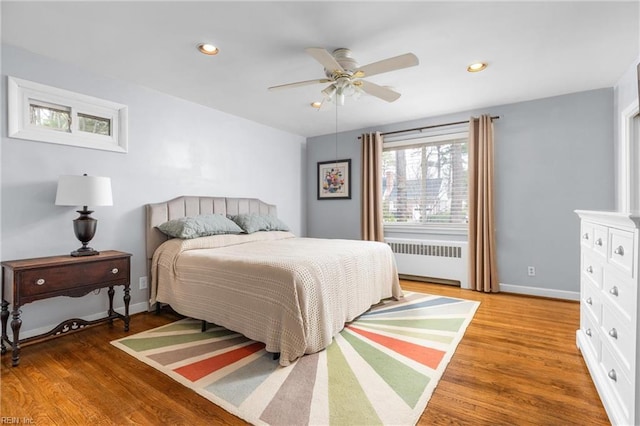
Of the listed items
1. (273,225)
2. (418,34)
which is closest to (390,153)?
(273,225)

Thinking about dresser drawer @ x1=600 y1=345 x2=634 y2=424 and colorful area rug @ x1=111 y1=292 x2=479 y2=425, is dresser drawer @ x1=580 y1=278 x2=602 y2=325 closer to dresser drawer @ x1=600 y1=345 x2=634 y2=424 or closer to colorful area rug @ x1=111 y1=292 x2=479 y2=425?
dresser drawer @ x1=600 y1=345 x2=634 y2=424

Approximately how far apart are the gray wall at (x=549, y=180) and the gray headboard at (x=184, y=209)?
192 centimetres

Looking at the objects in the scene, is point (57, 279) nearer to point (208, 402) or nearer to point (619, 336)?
point (208, 402)

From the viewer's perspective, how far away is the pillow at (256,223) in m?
3.82

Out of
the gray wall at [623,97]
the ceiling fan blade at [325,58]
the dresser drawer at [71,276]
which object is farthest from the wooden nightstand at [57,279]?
the gray wall at [623,97]

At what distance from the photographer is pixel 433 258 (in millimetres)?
4410

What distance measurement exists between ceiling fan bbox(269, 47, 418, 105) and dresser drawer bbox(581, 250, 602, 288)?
1723 millimetres

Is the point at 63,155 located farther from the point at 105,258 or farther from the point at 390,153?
the point at 390,153

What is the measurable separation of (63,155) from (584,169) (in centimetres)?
532

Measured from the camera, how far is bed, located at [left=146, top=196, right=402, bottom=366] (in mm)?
2154

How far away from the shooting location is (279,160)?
513cm

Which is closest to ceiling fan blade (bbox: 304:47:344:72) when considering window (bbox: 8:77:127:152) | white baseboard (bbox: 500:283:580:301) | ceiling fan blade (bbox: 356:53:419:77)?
ceiling fan blade (bbox: 356:53:419:77)

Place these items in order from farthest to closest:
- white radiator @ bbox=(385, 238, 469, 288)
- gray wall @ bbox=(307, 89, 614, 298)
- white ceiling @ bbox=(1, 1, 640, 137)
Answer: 1. white radiator @ bbox=(385, 238, 469, 288)
2. gray wall @ bbox=(307, 89, 614, 298)
3. white ceiling @ bbox=(1, 1, 640, 137)

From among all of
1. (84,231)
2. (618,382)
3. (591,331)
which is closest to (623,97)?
(591,331)
